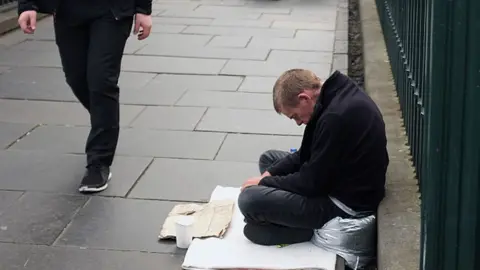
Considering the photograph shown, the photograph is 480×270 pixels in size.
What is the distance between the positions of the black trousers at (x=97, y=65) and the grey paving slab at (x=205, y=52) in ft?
12.6

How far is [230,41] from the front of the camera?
9.38m

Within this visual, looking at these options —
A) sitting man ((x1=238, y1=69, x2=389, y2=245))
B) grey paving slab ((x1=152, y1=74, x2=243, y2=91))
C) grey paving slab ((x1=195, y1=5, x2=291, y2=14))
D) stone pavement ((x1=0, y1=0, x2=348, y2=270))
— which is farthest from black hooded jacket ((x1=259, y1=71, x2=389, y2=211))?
grey paving slab ((x1=195, y1=5, x2=291, y2=14))

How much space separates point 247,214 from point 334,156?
57cm

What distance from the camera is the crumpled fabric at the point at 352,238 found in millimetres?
3719

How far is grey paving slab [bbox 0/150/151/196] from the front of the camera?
4.83 metres

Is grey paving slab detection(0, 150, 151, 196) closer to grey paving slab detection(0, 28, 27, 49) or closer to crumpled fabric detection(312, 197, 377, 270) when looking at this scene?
crumpled fabric detection(312, 197, 377, 270)

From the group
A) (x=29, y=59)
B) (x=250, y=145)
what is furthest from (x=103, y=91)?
(x=29, y=59)

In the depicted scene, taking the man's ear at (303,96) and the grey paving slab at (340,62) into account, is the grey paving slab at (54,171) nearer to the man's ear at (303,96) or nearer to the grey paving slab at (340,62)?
the man's ear at (303,96)

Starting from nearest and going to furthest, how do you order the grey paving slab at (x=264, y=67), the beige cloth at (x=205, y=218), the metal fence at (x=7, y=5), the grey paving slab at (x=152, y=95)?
the beige cloth at (x=205, y=218), the grey paving slab at (x=152, y=95), the grey paving slab at (x=264, y=67), the metal fence at (x=7, y=5)

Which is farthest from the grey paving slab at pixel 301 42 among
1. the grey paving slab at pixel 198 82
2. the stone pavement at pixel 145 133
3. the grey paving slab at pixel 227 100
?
the grey paving slab at pixel 227 100

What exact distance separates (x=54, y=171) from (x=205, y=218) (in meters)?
1.38

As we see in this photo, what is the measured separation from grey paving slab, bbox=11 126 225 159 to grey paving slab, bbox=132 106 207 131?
13cm

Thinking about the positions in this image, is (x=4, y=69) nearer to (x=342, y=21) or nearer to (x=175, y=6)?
(x=342, y=21)

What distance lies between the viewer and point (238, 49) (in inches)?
351
